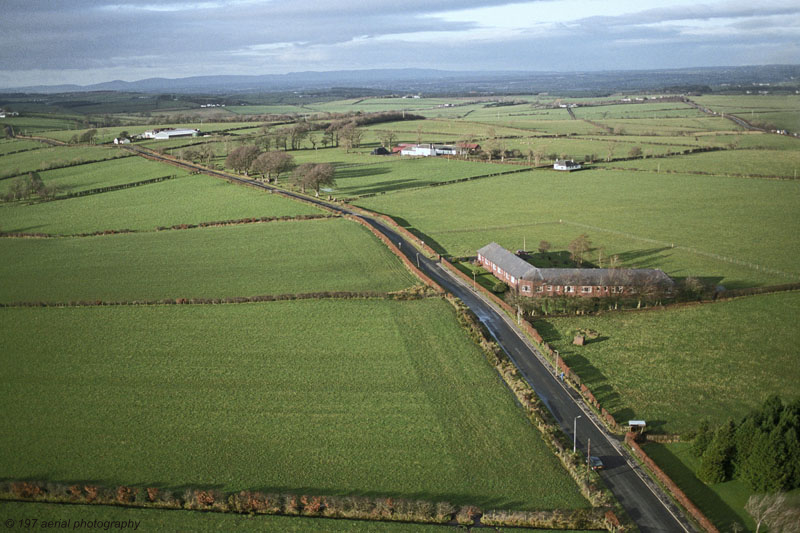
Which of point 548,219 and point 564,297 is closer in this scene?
point 564,297

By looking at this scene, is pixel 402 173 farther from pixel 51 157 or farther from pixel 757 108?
pixel 757 108

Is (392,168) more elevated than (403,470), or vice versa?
(392,168)

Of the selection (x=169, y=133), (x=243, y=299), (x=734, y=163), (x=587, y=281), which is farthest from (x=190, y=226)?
(x=169, y=133)

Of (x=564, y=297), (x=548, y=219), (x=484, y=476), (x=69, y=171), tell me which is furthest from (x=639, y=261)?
(x=69, y=171)

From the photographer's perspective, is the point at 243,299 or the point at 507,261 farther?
the point at 507,261

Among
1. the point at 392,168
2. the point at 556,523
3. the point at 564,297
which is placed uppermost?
the point at 392,168

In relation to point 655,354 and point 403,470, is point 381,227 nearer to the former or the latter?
point 655,354

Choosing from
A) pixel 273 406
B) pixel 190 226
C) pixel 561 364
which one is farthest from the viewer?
pixel 190 226

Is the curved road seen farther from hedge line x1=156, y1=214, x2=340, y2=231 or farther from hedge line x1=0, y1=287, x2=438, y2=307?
hedge line x1=156, y1=214, x2=340, y2=231

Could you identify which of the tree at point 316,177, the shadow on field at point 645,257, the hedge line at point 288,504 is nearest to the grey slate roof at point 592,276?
the shadow on field at point 645,257
